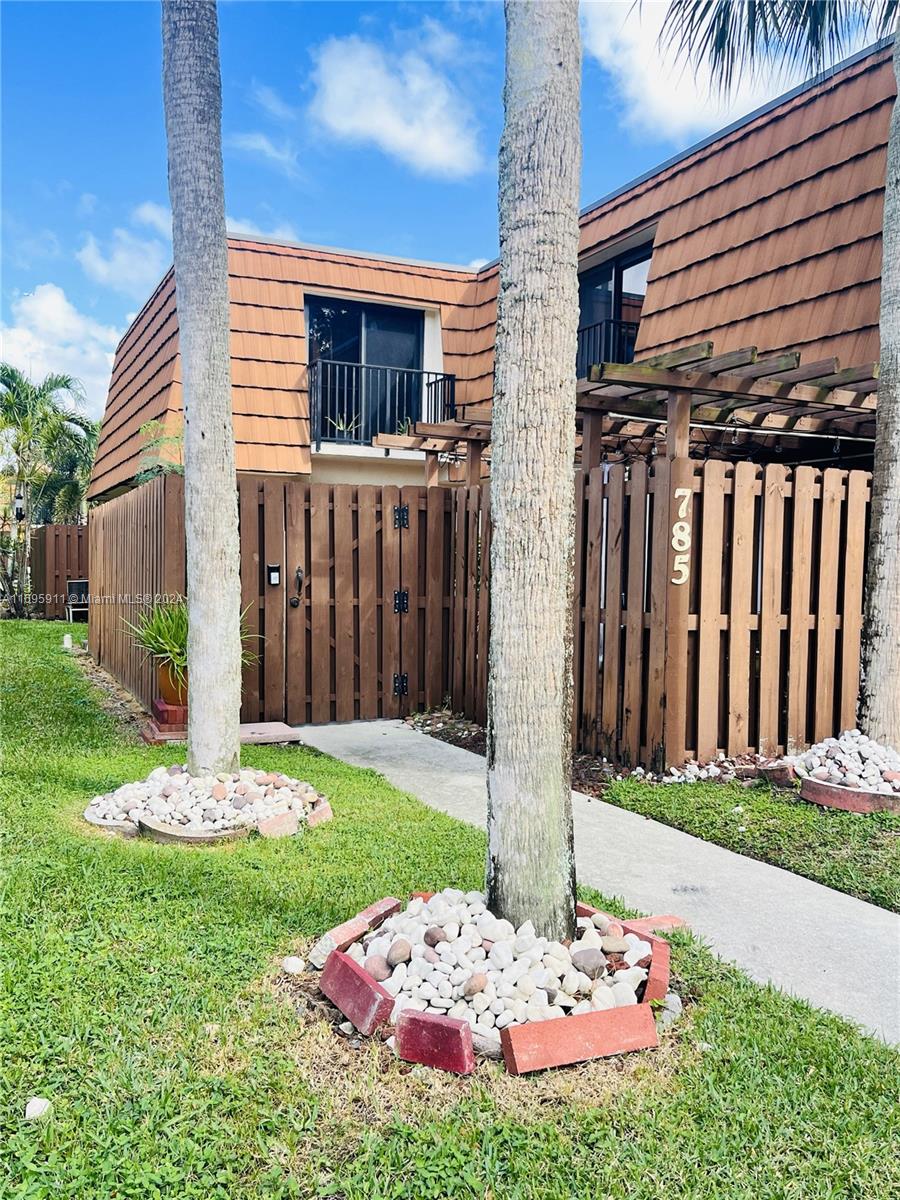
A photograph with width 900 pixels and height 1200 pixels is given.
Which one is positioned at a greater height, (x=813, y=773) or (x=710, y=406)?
(x=710, y=406)

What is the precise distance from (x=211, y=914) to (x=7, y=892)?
31.5 inches

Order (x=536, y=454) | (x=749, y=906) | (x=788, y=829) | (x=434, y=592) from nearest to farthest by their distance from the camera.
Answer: (x=536, y=454), (x=749, y=906), (x=788, y=829), (x=434, y=592)

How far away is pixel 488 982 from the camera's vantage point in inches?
97.3

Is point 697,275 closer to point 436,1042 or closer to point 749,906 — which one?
point 749,906

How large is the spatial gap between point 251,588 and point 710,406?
Answer: 175 inches

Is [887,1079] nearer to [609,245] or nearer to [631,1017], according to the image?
[631,1017]

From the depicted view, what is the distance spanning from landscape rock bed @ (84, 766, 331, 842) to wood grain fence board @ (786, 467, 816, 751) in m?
3.54

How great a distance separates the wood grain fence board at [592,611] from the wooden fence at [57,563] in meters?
15.9

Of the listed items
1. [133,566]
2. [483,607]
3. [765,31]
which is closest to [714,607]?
[483,607]

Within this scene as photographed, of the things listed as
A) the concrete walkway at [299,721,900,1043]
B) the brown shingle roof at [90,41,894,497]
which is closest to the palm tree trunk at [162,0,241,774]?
the concrete walkway at [299,721,900,1043]

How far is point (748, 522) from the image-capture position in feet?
19.4

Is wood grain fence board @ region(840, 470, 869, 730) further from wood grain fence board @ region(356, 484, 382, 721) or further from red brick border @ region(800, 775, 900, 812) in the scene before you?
wood grain fence board @ region(356, 484, 382, 721)

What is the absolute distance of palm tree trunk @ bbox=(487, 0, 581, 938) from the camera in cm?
265

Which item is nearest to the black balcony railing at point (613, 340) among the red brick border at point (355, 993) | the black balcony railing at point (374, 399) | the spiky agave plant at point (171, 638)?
the black balcony railing at point (374, 399)
